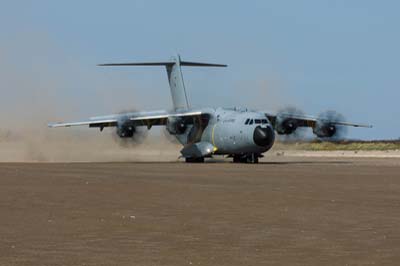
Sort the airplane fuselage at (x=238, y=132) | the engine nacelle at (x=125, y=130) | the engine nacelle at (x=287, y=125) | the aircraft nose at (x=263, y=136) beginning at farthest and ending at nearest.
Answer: the engine nacelle at (x=287, y=125) → the engine nacelle at (x=125, y=130) → the airplane fuselage at (x=238, y=132) → the aircraft nose at (x=263, y=136)

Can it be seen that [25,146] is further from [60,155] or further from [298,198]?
[298,198]

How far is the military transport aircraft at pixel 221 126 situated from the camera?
161 feet

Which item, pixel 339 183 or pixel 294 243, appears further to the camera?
pixel 339 183

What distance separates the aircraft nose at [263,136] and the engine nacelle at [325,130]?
7.29 metres

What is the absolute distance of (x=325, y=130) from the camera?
2163 inches

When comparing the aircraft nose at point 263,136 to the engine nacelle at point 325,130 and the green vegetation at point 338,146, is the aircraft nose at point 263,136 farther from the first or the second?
the green vegetation at point 338,146

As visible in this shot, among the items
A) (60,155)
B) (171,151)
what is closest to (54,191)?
(60,155)

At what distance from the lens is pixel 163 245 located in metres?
12.1

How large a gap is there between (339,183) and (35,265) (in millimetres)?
18327

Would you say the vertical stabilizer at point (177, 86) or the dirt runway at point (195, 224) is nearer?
the dirt runway at point (195, 224)

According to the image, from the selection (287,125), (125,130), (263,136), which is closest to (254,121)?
(263,136)

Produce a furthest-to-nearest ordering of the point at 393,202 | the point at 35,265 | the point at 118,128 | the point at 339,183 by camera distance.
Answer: the point at 118,128 → the point at 339,183 → the point at 393,202 → the point at 35,265

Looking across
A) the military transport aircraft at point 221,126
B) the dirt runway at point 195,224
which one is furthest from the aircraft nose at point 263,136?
the dirt runway at point 195,224

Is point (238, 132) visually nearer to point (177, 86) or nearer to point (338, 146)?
point (177, 86)
